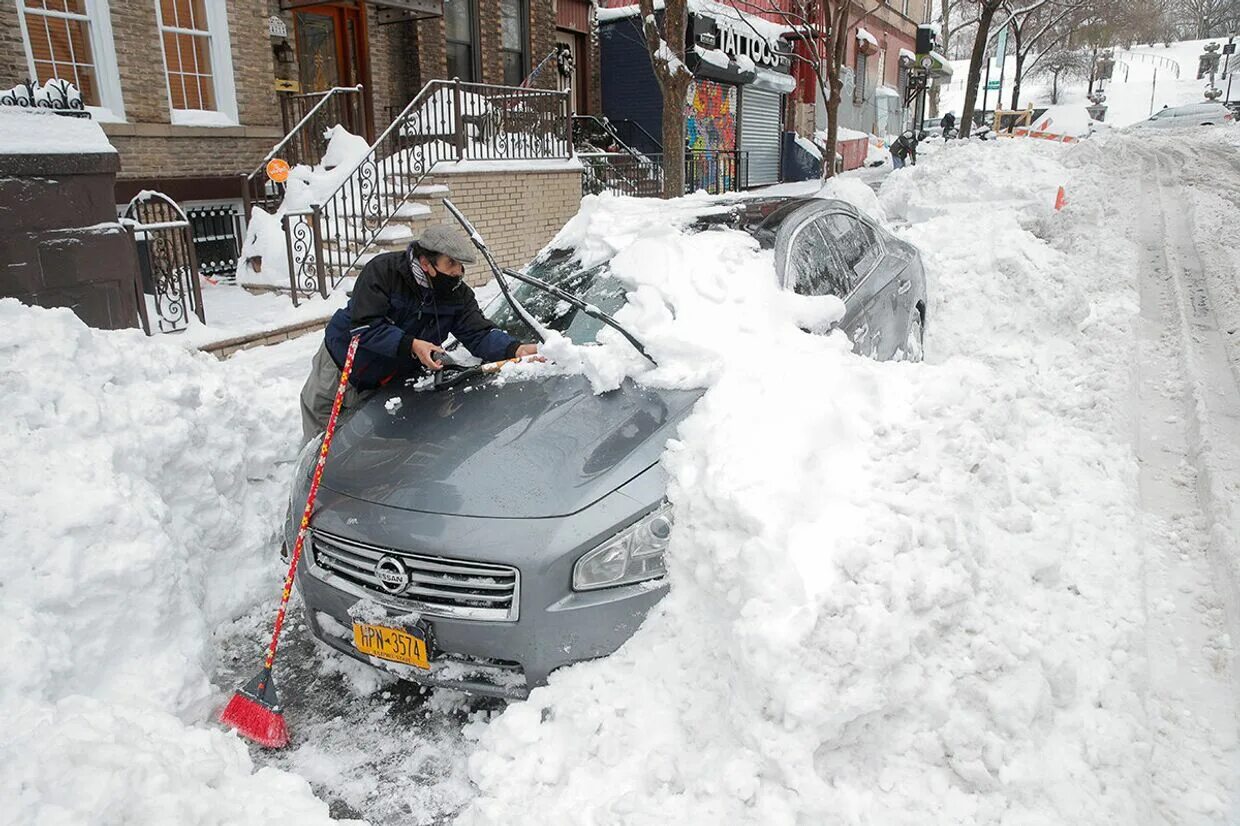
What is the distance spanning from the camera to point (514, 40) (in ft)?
53.4

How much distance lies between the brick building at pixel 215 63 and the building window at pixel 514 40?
0.80 m

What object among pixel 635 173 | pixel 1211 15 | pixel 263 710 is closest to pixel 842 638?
pixel 263 710

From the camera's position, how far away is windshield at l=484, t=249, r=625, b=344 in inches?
165

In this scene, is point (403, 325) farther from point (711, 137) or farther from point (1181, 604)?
point (711, 137)

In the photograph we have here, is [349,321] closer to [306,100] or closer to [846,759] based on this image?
[846,759]

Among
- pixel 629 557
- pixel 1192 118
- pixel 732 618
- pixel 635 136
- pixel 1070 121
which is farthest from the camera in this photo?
pixel 1192 118

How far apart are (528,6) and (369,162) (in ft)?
24.7

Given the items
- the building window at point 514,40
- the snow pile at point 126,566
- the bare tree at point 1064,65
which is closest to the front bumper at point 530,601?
the snow pile at point 126,566

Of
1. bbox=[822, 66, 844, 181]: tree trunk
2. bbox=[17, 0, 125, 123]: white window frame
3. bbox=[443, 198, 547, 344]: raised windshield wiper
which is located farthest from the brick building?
bbox=[443, 198, 547, 344]: raised windshield wiper

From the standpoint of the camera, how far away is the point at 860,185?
32.6 ft

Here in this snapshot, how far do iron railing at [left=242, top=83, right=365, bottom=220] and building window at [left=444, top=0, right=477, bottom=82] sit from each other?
3.25 meters

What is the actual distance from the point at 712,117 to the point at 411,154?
1164 cm

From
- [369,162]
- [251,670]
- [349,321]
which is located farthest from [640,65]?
[251,670]

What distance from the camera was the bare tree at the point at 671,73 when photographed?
9555 millimetres
